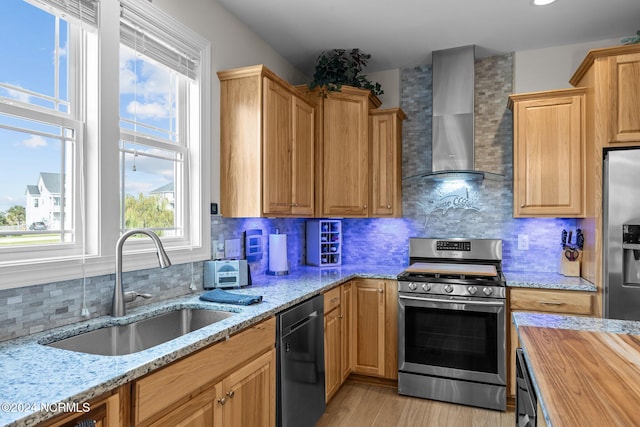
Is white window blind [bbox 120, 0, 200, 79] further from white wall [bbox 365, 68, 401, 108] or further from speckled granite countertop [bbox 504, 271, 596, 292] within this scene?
speckled granite countertop [bbox 504, 271, 596, 292]

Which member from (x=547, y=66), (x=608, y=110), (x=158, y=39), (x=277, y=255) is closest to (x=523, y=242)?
(x=608, y=110)

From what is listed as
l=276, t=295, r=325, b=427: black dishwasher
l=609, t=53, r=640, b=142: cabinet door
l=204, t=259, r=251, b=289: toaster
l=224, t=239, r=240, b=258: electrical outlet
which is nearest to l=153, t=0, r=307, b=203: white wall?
l=224, t=239, r=240, b=258: electrical outlet

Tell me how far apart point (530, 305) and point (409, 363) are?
3.13 feet

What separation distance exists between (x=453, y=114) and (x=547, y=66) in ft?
2.78

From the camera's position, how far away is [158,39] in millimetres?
2150

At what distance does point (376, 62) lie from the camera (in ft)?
11.8

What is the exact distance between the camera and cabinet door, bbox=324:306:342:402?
2.71 metres

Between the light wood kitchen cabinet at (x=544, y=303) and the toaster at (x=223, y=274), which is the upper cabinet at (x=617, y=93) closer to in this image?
the light wood kitchen cabinet at (x=544, y=303)

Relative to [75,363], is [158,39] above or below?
above

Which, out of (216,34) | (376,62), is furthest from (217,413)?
(376,62)

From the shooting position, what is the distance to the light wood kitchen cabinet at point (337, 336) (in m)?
2.72

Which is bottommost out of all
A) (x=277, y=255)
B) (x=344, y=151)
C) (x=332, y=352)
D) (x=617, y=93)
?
(x=332, y=352)

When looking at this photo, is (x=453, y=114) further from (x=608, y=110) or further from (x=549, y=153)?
(x=608, y=110)

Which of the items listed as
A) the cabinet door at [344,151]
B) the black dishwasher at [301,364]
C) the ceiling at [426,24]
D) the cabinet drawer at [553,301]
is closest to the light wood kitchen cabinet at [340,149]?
the cabinet door at [344,151]
